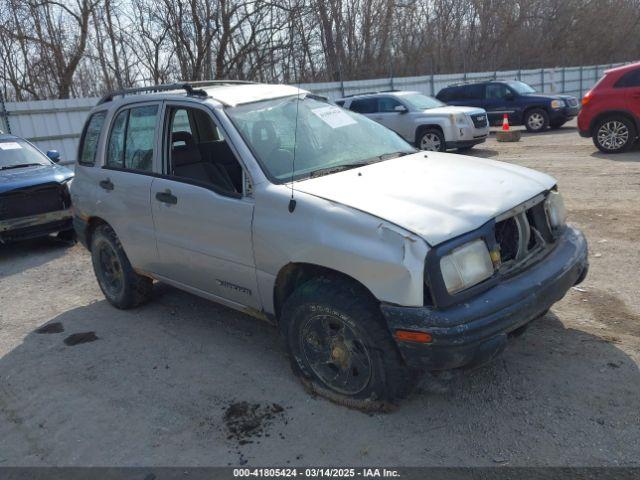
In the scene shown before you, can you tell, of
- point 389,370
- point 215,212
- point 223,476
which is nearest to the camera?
point 223,476

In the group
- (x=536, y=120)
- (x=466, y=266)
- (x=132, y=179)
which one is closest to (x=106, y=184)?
(x=132, y=179)

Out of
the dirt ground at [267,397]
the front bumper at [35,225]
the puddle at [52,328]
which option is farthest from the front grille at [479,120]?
the puddle at [52,328]

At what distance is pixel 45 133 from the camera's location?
13.1 meters

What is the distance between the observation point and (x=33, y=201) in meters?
7.54

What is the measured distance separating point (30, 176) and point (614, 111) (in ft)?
35.4

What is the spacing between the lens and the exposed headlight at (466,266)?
277 centimetres

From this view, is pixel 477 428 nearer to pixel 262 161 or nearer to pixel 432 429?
pixel 432 429

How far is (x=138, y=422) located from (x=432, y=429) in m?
1.81

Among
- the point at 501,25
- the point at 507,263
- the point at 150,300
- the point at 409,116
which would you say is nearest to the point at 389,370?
the point at 507,263

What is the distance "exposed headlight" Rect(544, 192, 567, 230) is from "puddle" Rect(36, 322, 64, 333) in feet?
13.9

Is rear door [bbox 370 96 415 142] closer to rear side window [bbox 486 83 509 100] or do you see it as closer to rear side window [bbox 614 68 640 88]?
rear side window [bbox 614 68 640 88]

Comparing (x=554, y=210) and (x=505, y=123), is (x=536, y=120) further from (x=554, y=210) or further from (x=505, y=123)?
(x=554, y=210)

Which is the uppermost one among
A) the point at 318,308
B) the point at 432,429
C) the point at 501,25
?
the point at 501,25

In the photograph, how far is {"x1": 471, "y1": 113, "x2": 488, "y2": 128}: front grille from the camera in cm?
1334
